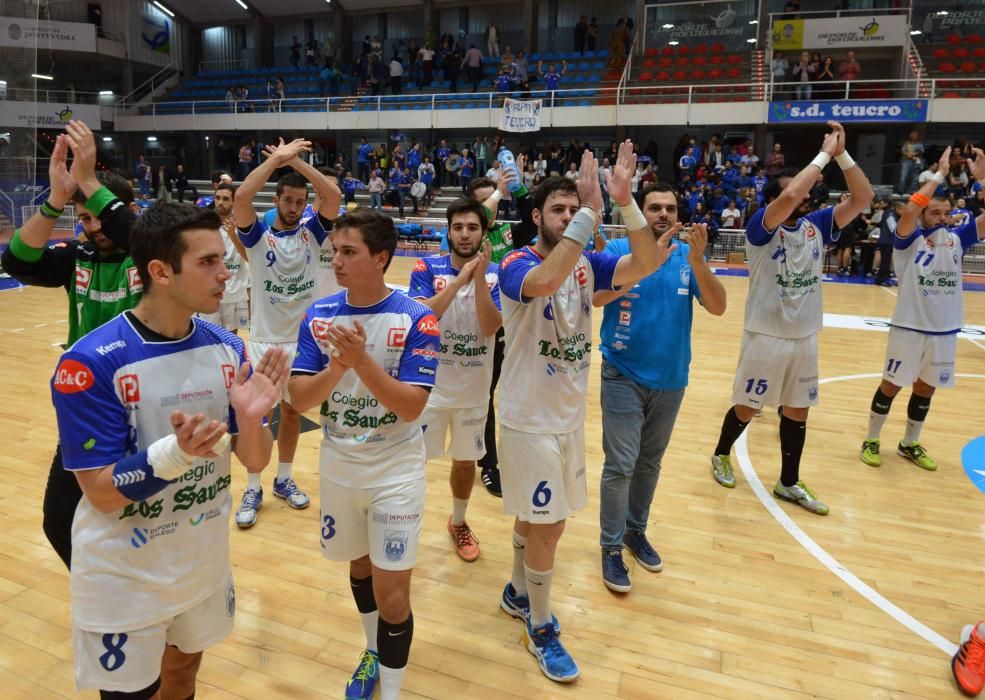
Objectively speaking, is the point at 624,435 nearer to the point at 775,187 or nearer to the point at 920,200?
the point at 775,187

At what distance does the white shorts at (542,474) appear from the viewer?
3188 millimetres

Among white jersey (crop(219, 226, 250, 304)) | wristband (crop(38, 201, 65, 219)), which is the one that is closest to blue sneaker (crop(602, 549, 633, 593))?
wristband (crop(38, 201, 65, 219))

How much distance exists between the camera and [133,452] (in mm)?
2021

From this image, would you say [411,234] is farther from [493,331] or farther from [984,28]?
[984,28]

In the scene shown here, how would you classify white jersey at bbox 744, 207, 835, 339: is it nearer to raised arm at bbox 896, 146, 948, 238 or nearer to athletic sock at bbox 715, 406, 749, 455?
athletic sock at bbox 715, 406, 749, 455

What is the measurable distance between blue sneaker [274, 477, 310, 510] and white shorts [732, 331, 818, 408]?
11.2ft

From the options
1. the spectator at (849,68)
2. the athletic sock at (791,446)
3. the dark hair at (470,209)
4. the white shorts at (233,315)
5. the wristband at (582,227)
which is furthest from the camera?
the spectator at (849,68)

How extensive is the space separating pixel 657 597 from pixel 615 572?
0.27m

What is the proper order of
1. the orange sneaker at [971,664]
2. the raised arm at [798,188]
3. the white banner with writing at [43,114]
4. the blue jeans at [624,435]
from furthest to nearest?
the white banner with writing at [43,114] → the raised arm at [798,188] → the blue jeans at [624,435] → the orange sneaker at [971,664]

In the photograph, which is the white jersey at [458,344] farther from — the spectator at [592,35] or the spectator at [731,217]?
the spectator at [592,35]

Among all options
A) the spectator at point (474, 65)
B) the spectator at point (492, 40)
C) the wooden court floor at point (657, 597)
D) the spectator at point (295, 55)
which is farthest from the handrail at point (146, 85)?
the wooden court floor at point (657, 597)

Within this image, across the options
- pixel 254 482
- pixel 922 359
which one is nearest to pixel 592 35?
pixel 922 359

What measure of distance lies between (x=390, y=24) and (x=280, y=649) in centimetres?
3184

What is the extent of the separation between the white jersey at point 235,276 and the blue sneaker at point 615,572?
4.61m
